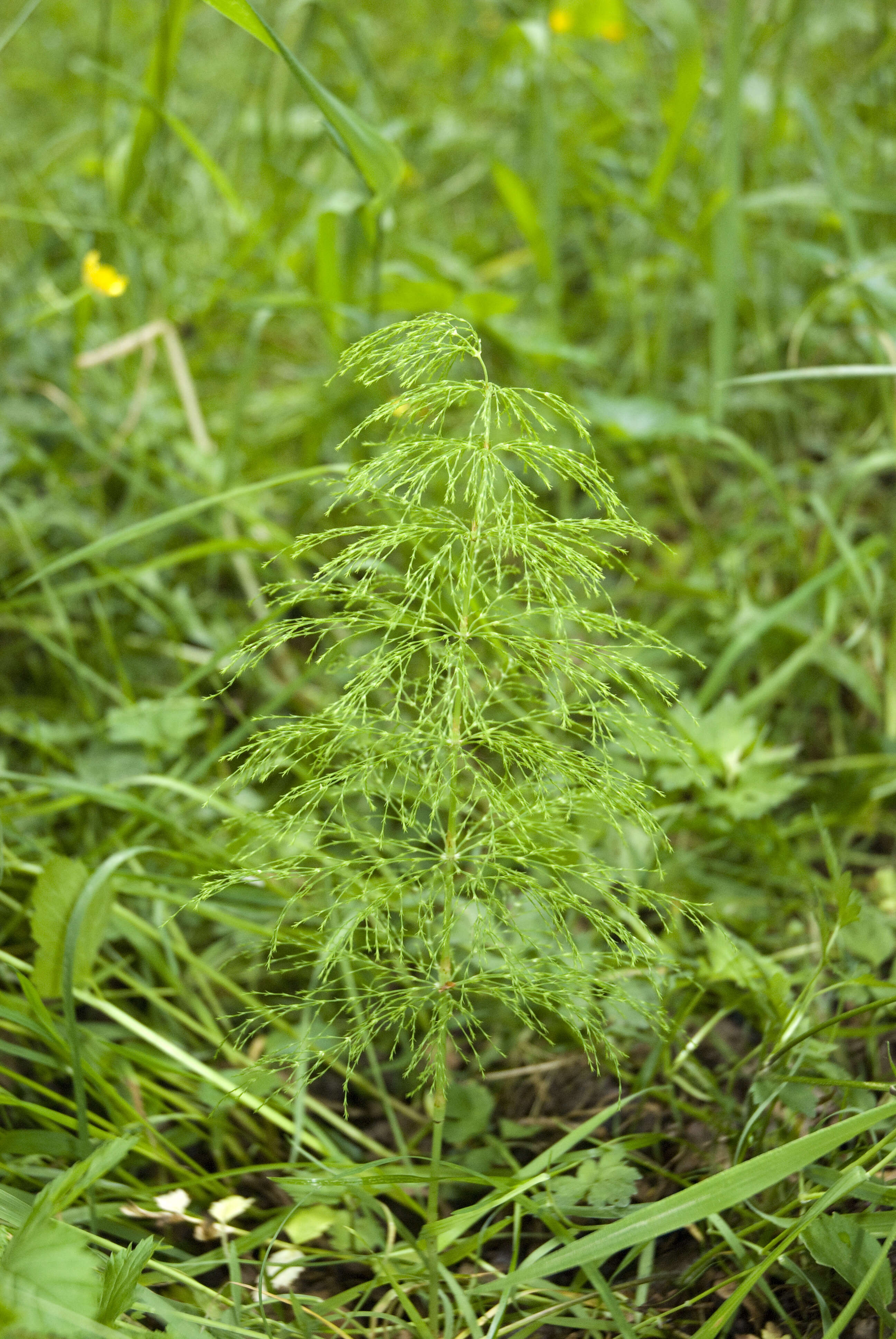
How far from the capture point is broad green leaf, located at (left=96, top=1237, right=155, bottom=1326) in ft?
2.62

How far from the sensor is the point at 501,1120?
1183 mm

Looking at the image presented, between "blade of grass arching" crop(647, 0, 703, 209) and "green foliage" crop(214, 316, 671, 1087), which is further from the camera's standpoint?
"blade of grass arching" crop(647, 0, 703, 209)

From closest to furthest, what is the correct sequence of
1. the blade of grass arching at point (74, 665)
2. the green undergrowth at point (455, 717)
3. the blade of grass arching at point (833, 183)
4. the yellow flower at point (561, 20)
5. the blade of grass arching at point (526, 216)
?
1. the green undergrowth at point (455, 717)
2. the blade of grass arching at point (74, 665)
3. the blade of grass arching at point (833, 183)
4. the blade of grass arching at point (526, 216)
5. the yellow flower at point (561, 20)

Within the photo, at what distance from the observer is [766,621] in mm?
1537

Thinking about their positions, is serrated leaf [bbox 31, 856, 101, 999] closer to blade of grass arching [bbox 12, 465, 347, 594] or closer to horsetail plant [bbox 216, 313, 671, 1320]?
horsetail plant [bbox 216, 313, 671, 1320]

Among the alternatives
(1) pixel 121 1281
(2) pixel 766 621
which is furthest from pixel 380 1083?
(2) pixel 766 621

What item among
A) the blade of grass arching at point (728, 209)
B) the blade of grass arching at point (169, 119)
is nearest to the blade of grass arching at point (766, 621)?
the blade of grass arching at point (728, 209)

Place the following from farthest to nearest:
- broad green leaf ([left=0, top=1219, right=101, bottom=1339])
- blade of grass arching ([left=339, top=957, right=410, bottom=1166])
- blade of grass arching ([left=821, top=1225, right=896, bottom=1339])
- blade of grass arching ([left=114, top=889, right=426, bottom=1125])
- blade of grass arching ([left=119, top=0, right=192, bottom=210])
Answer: blade of grass arching ([left=119, top=0, right=192, bottom=210]) → blade of grass arching ([left=114, top=889, right=426, bottom=1125]) → blade of grass arching ([left=339, top=957, right=410, bottom=1166]) → blade of grass arching ([left=821, top=1225, right=896, bottom=1339]) → broad green leaf ([left=0, top=1219, right=101, bottom=1339])

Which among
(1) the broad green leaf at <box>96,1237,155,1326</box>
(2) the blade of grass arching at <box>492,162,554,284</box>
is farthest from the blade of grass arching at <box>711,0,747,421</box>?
(1) the broad green leaf at <box>96,1237,155,1326</box>

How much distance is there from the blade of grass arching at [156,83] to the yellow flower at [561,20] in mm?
1172

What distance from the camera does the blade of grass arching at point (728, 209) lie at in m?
1.84

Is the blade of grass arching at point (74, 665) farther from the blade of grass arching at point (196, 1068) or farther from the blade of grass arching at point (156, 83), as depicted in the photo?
the blade of grass arching at point (156, 83)

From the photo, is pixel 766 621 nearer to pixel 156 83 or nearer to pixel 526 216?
pixel 526 216

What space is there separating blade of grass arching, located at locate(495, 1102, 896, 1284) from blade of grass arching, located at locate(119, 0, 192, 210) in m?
1.85
